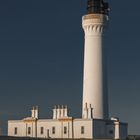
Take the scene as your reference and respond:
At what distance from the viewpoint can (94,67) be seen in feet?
258

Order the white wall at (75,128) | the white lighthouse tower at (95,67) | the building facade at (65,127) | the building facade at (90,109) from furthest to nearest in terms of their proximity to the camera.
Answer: the white lighthouse tower at (95,67) < the building facade at (90,109) < the building facade at (65,127) < the white wall at (75,128)

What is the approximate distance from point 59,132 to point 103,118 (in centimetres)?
580

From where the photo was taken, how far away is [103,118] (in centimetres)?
7781

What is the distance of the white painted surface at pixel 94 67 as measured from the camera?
77.8m

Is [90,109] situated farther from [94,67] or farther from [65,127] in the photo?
[94,67]

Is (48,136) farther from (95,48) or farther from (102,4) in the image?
(102,4)

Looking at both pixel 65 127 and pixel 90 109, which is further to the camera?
pixel 65 127

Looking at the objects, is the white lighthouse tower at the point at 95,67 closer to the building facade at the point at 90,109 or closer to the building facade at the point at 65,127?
the building facade at the point at 90,109

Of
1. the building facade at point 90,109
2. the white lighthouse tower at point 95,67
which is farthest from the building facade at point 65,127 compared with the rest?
the white lighthouse tower at point 95,67

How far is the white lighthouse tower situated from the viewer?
255 ft

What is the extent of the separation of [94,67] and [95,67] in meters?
0.12

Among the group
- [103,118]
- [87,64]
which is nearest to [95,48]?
[87,64]

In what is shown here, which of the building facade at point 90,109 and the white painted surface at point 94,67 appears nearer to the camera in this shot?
the building facade at point 90,109

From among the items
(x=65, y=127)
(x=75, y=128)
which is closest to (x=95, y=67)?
(x=75, y=128)
